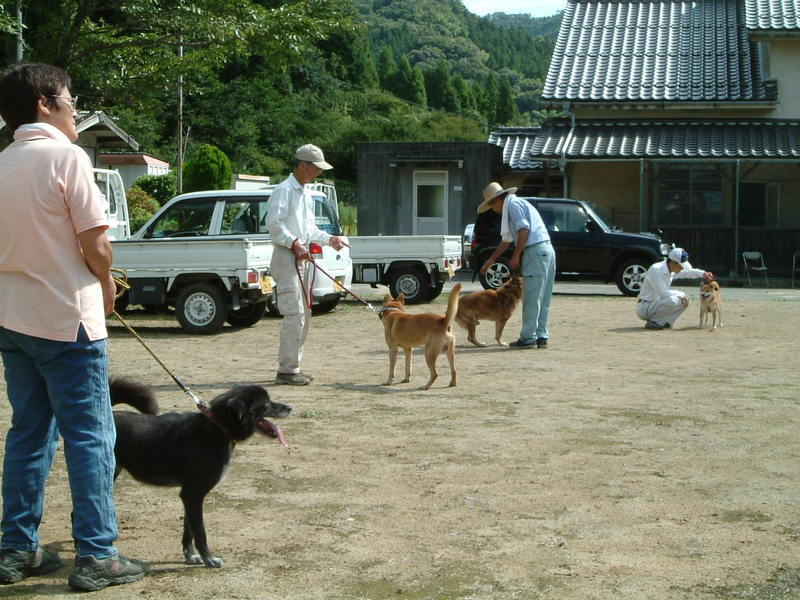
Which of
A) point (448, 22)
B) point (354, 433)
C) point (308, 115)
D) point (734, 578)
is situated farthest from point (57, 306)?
point (448, 22)

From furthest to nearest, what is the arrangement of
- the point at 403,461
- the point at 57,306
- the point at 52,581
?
the point at 403,461, the point at 52,581, the point at 57,306

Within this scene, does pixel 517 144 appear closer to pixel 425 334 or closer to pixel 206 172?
pixel 206 172

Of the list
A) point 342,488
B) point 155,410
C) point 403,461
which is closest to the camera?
point 155,410

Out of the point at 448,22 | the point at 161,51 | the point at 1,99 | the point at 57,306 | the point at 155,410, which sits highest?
the point at 448,22

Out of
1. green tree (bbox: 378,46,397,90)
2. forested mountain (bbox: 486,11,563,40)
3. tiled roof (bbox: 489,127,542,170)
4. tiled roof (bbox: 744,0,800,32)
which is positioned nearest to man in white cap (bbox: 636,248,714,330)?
tiled roof (bbox: 489,127,542,170)

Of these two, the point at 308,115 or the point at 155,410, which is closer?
the point at 155,410

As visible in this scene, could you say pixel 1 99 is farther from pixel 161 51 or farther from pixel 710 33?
pixel 710 33

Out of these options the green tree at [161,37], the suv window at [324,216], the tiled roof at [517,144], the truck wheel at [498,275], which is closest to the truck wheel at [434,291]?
the truck wheel at [498,275]

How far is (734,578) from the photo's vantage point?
4.15 metres

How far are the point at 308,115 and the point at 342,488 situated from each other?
54548 millimetres

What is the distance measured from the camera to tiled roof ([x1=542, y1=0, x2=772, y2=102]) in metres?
25.8

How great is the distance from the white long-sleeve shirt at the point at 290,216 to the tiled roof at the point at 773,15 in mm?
19451

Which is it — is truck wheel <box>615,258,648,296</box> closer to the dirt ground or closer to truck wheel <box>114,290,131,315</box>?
truck wheel <box>114,290,131,315</box>

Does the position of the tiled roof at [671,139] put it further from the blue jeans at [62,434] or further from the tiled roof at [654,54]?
the blue jeans at [62,434]
